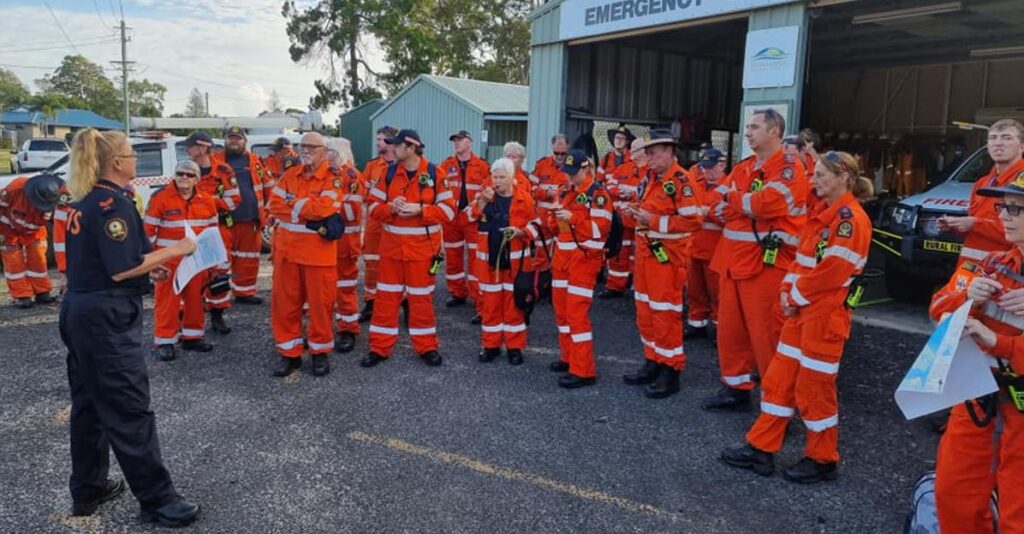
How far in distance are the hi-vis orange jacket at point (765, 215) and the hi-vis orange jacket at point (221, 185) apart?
520cm

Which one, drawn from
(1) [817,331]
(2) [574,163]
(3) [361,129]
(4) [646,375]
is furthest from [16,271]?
(3) [361,129]

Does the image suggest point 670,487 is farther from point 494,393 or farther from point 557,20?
point 557,20

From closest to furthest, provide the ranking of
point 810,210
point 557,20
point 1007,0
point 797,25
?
point 810,210
point 797,25
point 1007,0
point 557,20

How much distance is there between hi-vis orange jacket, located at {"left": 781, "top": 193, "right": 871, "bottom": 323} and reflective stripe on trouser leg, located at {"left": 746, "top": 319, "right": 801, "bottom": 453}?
156 millimetres

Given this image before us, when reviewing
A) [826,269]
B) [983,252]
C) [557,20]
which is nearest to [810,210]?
[826,269]

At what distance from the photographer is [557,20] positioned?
11523 mm

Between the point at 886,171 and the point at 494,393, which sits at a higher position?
the point at 886,171

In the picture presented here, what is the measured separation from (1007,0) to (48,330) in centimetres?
1293

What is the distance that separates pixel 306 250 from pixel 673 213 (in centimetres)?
293

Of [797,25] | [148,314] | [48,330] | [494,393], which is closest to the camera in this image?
[494,393]

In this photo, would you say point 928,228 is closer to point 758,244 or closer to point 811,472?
point 758,244

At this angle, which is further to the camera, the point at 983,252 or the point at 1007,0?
the point at 1007,0

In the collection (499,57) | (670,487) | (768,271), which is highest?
(499,57)

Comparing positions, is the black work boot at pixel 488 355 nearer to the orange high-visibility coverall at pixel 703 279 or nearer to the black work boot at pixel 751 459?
the orange high-visibility coverall at pixel 703 279
